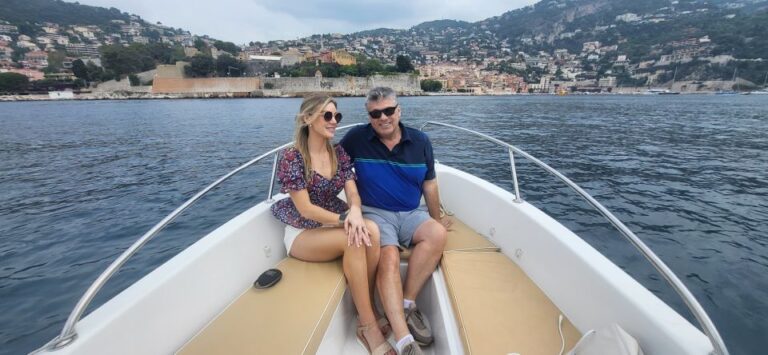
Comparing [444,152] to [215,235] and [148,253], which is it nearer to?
[148,253]

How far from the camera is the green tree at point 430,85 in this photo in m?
75.9

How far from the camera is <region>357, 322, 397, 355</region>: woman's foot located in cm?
165

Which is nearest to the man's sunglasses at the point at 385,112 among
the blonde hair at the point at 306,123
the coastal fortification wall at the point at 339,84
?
the blonde hair at the point at 306,123

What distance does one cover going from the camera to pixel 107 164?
8.86 meters

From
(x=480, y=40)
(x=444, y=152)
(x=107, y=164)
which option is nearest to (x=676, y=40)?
(x=480, y=40)

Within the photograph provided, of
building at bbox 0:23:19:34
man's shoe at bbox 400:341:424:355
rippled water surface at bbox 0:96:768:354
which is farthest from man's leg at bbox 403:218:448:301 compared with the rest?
building at bbox 0:23:19:34

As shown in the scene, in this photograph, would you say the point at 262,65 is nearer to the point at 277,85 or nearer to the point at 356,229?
the point at 277,85

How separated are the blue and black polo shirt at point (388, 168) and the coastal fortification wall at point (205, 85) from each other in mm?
72977

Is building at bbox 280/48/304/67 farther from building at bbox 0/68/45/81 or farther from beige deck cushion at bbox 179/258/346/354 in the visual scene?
beige deck cushion at bbox 179/258/346/354

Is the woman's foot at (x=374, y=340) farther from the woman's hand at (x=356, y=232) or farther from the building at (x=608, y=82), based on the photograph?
the building at (x=608, y=82)

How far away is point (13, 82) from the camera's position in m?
54.9

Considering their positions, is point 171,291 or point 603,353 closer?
point 603,353

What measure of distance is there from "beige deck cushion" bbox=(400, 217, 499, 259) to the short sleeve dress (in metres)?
0.56

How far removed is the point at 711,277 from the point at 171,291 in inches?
176
